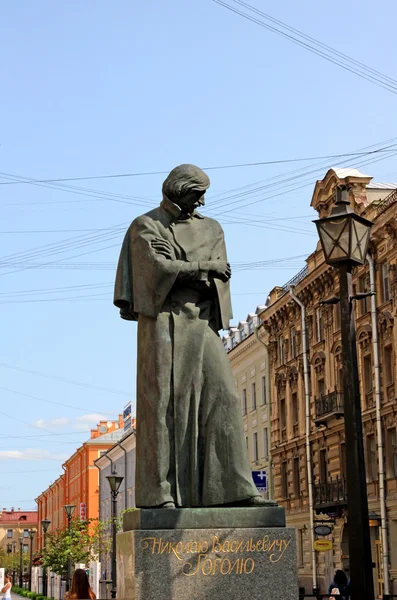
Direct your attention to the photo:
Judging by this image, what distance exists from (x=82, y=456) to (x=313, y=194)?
56.9 meters

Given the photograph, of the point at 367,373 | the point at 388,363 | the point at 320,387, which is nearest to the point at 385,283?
the point at 388,363

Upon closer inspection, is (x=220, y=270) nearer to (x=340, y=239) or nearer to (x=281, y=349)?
(x=340, y=239)

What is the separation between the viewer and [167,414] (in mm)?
5922

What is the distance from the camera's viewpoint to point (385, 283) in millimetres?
36344

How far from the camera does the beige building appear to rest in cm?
3559

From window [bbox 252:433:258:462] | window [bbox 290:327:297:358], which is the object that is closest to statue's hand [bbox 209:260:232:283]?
window [bbox 290:327:297:358]

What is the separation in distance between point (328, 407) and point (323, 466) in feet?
10.9

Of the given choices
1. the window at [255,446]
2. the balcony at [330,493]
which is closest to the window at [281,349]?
the window at [255,446]

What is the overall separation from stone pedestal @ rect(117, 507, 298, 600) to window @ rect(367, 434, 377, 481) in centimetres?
3155

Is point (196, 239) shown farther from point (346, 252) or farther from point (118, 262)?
point (346, 252)

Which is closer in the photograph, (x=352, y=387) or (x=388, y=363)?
(x=352, y=387)

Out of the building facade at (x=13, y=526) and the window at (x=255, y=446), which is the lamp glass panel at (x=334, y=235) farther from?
the building facade at (x=13, y=526)

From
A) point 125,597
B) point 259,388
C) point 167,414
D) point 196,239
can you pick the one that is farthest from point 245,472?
point 259,388

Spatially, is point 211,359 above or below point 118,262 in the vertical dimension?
below
